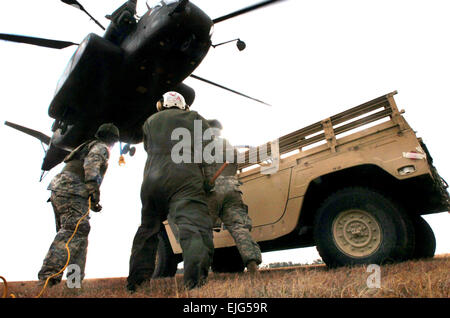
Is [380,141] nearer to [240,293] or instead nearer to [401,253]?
[401,253]

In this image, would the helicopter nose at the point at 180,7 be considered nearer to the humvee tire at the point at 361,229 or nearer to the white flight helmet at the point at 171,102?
the white flight helmet at the point at 171,102

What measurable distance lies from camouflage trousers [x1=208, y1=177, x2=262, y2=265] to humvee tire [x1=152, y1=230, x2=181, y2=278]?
224 centimetres

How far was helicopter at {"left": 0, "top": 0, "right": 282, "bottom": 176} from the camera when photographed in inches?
204

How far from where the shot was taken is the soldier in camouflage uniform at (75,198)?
3085 millimetres

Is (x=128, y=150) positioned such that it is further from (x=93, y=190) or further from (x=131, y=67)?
(x=93, y=190)

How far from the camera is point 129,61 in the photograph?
5.76 meters

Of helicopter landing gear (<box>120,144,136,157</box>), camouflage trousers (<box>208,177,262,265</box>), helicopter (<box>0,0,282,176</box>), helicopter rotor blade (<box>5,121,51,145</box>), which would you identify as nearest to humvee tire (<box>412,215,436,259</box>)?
camouflage trousers (<box>208,177,262,265</box>)

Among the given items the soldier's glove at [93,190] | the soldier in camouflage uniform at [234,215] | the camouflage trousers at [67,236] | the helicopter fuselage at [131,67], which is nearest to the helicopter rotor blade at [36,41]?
the helicopter fuselage at [131,67]

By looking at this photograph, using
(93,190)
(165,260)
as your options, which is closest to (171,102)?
(93,190)

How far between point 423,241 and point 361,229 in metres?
1.90

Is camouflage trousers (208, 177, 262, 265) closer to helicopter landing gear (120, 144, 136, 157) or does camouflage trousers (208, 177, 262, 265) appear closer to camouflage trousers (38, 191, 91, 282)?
camouflage trousers (38, 191, 91, 282)

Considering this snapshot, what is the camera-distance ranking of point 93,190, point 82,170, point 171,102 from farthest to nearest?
point 82,170 → point 93,190 → point 171,102

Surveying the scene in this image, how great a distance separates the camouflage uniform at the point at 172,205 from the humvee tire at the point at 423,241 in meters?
3.62
